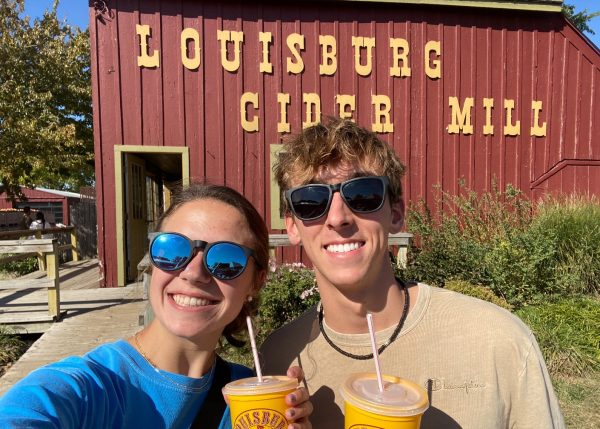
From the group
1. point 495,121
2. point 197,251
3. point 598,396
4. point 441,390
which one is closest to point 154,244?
point 197,251

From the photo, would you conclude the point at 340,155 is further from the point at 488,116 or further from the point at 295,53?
the point at 488,116

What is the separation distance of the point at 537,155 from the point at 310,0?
194 inches

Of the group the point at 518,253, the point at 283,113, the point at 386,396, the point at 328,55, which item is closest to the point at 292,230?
the point at 386,396

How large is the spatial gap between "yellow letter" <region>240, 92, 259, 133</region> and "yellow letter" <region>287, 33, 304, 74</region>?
75 cm

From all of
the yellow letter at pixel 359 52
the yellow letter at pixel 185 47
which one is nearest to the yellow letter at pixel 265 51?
the yellow letter at pixel 185 47

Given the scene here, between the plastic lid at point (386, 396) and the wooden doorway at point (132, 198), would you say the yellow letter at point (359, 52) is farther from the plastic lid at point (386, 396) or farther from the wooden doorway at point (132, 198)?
the plastic lid at point (386, 396)

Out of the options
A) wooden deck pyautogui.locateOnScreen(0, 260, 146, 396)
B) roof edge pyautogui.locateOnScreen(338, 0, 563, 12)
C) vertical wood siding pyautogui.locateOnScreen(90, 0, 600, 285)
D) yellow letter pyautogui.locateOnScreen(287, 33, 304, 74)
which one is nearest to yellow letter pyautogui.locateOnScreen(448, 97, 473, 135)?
vertical wood siding pyautogui.locateOnScreen(90, 0, 600, 285)

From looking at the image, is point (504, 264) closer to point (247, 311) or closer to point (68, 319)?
point (247, 311)

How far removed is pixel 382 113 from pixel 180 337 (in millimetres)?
6686

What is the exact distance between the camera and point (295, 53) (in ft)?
23.2

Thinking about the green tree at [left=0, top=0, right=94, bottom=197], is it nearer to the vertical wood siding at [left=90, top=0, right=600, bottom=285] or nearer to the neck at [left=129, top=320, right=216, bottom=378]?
the vertical wood siding at [left=90, top=0, right=600, bottom=285]

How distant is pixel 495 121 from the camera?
7699 millimetres

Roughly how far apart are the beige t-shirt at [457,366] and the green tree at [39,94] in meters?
12.0

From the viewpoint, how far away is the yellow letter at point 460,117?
7551mm
